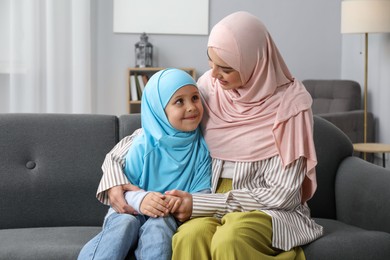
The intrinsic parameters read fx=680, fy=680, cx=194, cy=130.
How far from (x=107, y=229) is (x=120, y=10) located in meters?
4.35

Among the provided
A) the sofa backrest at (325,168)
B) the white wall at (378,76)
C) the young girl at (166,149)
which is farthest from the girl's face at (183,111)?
the white wall at (378,76)

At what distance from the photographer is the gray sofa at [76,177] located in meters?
2.53

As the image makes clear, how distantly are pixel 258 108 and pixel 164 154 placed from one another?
0.36m

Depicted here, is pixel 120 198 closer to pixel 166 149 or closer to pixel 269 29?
pixel 166 149

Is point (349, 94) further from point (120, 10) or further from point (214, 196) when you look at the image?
point (214, 196)

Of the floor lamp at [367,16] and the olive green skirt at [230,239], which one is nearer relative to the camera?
the olive green skirt at [230,239]

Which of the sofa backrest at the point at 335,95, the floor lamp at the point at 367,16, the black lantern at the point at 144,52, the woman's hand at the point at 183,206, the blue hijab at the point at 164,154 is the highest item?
the floor lamp at the point at 367,16

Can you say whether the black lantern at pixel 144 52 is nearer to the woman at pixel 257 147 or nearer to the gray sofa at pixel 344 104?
the gray sofa at pixel 344 104

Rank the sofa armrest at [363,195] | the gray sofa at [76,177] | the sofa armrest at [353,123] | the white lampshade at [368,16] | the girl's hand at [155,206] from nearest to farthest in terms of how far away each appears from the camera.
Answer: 1. the girl's hand at [155,206]
2. the sofa armrest at [363,195]
3. the gray sofa at [76,177]
4. the white lampshade at [368,16]
5. the sofa armrest at [353,123]

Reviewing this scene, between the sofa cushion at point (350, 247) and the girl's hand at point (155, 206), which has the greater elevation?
the girl's hand at point (155, 206)

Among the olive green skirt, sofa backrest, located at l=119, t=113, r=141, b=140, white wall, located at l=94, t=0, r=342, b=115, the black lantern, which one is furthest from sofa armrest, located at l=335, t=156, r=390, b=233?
white wall, located at l=94, t=0, r=342, b=115

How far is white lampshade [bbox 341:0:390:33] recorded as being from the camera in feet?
16.6

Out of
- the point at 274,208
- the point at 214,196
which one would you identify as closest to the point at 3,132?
the point at 214,196

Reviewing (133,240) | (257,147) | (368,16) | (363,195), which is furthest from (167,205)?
(368,16)
